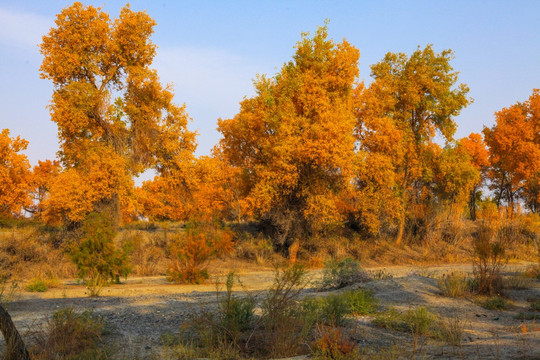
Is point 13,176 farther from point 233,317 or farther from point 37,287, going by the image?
A: point 233,317

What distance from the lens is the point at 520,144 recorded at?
3794cm

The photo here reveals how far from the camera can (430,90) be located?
27.3m

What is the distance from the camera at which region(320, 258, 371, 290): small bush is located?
12797 mm

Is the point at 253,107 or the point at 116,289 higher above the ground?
the point at 253,107

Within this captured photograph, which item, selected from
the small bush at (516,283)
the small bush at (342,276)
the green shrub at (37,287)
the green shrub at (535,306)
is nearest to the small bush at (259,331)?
the small bush at (342,276)

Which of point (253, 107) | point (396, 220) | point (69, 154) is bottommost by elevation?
point (396, 220)

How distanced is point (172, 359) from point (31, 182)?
36.2m

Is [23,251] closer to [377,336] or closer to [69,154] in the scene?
[69,154]

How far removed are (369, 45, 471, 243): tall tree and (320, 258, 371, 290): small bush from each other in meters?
13.8

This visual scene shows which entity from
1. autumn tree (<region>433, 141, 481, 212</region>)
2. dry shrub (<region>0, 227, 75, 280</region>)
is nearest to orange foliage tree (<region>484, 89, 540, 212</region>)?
autumn tree (<region>433, 141, 481, 212</region>)

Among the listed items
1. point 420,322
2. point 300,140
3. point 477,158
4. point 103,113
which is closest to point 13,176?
point 103,113

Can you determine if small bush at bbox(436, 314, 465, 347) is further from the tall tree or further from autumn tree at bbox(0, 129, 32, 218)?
autumn tree at bbox(0, 129, 32, 218)

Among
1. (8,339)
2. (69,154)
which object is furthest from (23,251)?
(8,339)

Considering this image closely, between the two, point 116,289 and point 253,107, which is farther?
point 253,107
